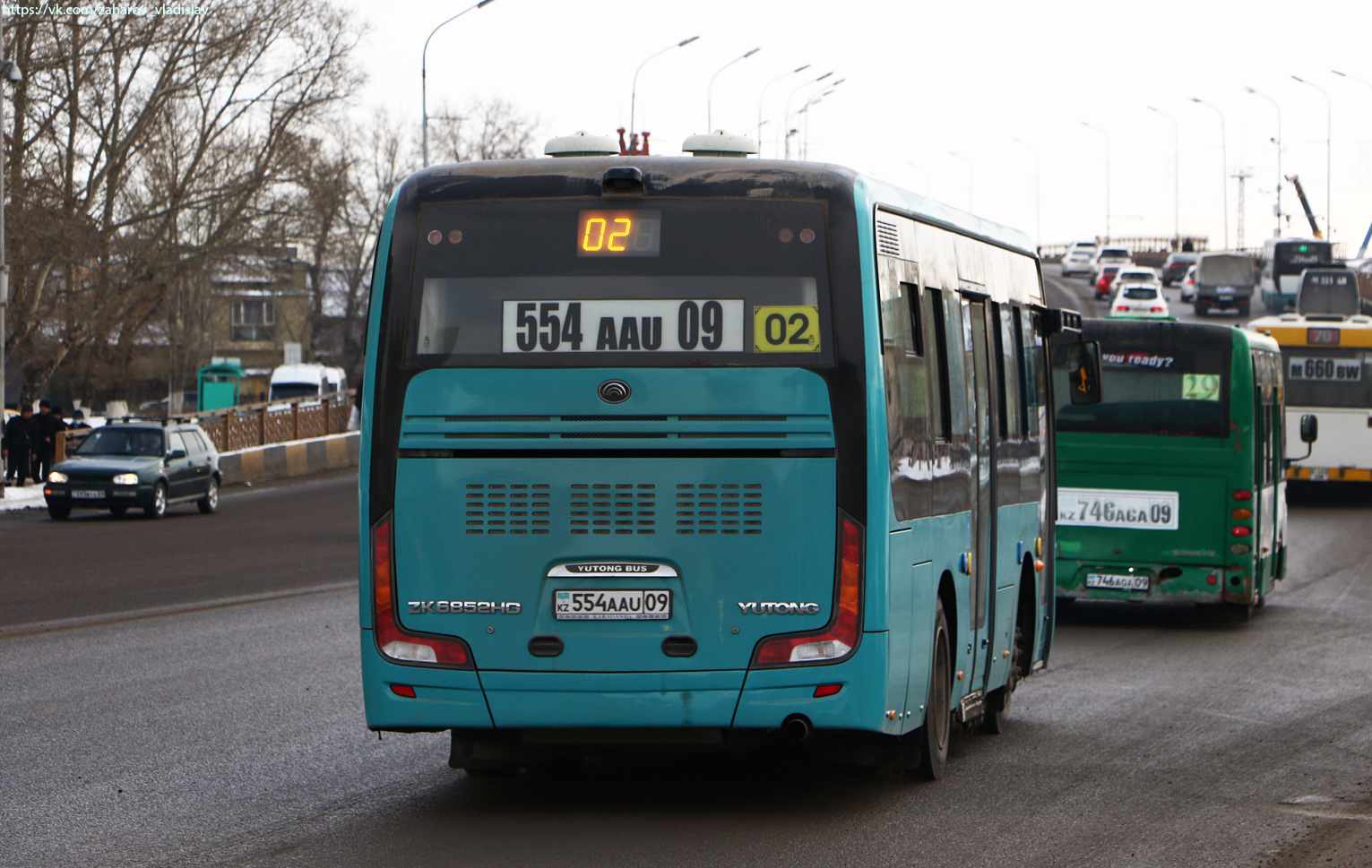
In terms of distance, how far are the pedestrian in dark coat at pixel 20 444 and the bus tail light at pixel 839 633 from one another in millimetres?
29814

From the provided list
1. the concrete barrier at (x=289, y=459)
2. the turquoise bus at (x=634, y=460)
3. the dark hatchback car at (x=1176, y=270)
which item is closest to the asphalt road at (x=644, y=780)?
the turquoise bus at (x=634, y=460)

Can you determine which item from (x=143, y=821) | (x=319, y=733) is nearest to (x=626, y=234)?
(x=143, y=821)

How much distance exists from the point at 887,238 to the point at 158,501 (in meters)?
23.8

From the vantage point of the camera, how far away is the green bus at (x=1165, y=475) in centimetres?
1622

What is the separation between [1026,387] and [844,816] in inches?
143

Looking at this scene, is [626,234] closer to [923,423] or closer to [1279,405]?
[923,423]

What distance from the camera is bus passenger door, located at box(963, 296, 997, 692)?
8.97 m

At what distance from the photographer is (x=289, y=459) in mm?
41531

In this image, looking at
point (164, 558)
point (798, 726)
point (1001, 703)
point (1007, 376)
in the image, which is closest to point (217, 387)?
point (164, 558)

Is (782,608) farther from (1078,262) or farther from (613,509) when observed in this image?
(1078,262)

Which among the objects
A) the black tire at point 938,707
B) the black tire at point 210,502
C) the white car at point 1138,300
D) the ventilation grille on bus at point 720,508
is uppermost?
the white car at point 1138,300

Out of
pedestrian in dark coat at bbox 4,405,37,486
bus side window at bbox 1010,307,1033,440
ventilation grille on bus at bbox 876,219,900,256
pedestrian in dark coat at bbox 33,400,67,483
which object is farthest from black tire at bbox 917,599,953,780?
pedestrian in dark coat at bbox 33,400,67,483

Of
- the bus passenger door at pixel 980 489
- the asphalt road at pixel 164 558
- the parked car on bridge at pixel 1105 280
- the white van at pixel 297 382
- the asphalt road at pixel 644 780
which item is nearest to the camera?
the asphalt road at pixel 644 780

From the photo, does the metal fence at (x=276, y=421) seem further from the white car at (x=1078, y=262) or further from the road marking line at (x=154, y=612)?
the white car at (x=1078, y=262)
